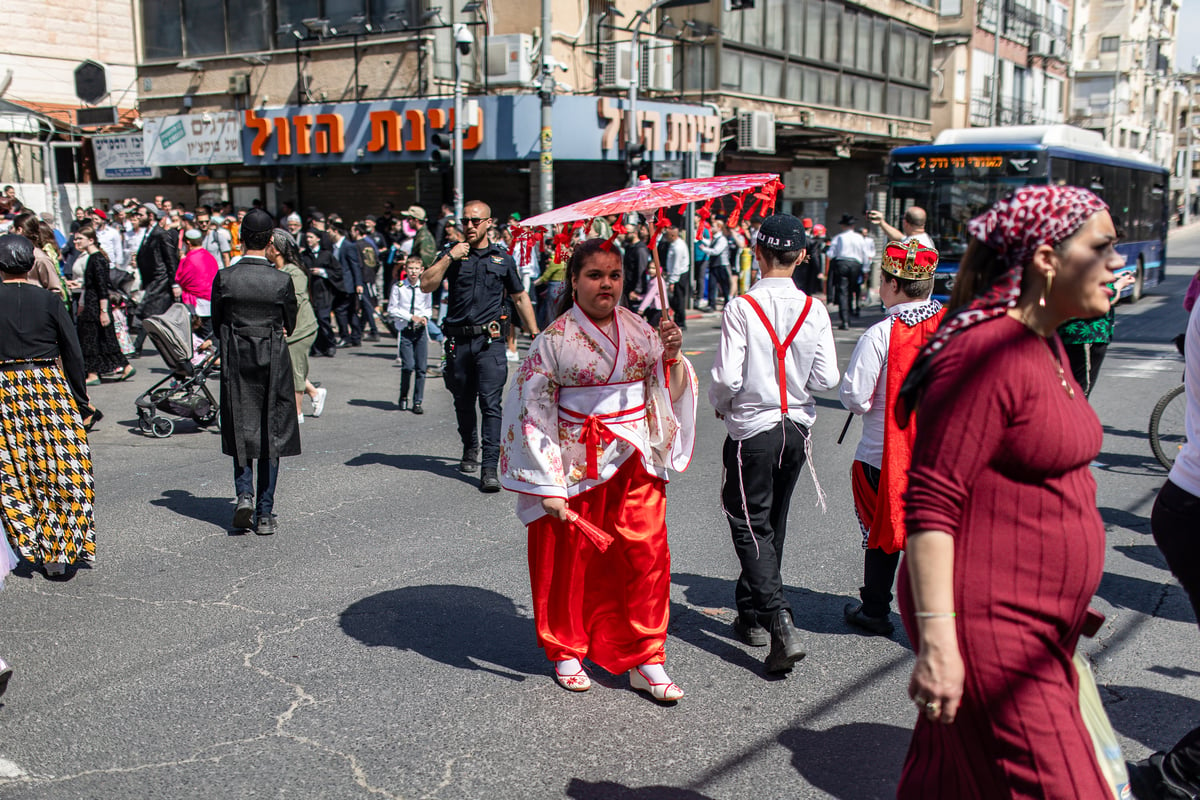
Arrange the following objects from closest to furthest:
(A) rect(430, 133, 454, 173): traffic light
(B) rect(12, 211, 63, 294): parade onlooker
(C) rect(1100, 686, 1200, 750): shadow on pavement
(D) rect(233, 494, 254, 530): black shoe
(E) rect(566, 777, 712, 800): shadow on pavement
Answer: (E) rect(566, 777, 712, 800): shadow on pavement
(C) rect(1100, 686, 1200, 750): shadow on pavement
(D) rect(233, 494, 254, 530): black shoe
(B) rect(12, 211, 63, 294): parade onlooker
(A) rect(430, 133, 454, 173): traffic light

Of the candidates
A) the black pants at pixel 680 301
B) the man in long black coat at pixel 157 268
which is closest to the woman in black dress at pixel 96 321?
the man in long black coat at pixel 157 268

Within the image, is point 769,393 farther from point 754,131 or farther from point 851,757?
point 754,131

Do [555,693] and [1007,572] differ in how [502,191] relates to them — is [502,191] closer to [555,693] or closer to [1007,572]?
[555,693]

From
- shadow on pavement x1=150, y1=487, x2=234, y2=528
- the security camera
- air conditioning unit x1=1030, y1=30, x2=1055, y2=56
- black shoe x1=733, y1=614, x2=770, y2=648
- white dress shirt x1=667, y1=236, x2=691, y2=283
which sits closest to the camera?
black shoe x1=733, y1=614, x2=770, y2=648

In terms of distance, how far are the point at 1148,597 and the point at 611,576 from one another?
2924 mm

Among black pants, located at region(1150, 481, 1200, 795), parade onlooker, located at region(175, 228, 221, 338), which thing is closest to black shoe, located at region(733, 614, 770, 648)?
black pants, located at region(1150, 481, 1200, 795)

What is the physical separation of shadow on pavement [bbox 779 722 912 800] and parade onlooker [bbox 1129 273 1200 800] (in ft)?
2.49

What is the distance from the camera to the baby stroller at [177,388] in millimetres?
9586

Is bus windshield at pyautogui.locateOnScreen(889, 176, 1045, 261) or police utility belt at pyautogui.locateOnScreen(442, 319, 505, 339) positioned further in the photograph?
bus windshield at pyautogui.locateOnScreen(889, 176, 1045, 261)

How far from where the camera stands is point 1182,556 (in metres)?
3.37

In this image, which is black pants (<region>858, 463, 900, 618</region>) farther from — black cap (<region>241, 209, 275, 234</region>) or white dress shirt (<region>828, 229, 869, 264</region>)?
white dress shirt (<region>828, 229, 869, 264</region>)

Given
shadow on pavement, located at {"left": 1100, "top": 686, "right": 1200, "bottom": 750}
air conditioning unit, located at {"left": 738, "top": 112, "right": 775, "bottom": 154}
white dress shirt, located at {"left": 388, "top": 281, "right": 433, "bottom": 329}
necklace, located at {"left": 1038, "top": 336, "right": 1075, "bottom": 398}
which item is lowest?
shadow on pavement, located at {"left": 1100, "top": 686, "right": 1200, "bottom": 750}

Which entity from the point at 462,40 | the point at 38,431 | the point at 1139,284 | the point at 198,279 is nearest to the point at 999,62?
the point at 1139,284

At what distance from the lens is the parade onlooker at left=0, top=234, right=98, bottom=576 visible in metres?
5.68
